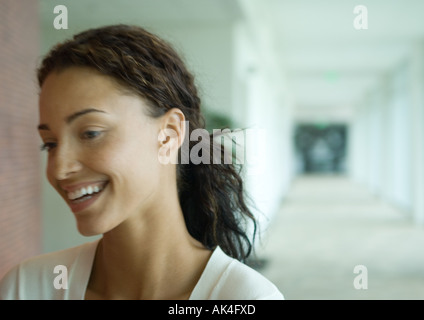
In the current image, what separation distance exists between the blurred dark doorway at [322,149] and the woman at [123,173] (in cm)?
2981

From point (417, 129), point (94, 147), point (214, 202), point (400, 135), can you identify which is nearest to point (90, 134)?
point (94, 147)

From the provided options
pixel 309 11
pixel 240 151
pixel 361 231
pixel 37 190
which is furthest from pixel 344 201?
pixel 240 151

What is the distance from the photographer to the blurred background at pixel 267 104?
2.36 metres

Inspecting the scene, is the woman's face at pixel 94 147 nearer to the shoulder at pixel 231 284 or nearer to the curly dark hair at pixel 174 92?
the curly dark hair at pixel 174 92

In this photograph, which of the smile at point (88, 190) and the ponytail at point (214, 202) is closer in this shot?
the smile at point (88, 190)

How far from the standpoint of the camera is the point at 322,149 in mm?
31094

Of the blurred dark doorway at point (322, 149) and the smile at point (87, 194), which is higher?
the blurred dark doorway at point (322, 149)

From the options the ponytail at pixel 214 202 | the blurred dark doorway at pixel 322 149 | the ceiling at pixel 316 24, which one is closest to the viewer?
the ponytail at pixel 214 202

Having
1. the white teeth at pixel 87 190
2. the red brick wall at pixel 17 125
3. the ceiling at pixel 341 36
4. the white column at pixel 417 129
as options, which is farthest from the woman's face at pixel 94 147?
the white column at pixel 417 129

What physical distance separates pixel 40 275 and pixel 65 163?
0.98 ft

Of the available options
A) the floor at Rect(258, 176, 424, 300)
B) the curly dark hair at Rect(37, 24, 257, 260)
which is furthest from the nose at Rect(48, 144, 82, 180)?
the floor at Rect(258, 176, 424, 300)

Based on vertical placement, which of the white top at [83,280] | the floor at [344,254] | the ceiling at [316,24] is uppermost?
the ceiling at [316,24]

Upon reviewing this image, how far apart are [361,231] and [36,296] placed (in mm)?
7542
